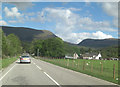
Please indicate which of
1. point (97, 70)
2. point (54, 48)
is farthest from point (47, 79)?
point (54, 48)

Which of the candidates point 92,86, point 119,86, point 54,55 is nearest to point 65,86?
point 92,86

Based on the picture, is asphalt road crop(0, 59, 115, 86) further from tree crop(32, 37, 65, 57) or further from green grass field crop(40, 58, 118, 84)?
tree crop(32, 37, 65, 57)

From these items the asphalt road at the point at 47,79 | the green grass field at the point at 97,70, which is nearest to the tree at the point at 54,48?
the green grass field at the point at 97,70

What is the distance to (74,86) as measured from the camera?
8.98 m

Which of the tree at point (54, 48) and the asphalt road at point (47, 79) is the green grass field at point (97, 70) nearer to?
the asphalt road at point (47, 79)

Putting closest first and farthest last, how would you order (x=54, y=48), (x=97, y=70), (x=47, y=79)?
(x=47, y=79) < (x=97, y=70) < (x=54, y=48)

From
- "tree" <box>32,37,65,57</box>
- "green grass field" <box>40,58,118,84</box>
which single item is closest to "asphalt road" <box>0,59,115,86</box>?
"green grass field" <box>40,58,118,84</box>

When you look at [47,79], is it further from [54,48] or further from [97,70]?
[54,48]

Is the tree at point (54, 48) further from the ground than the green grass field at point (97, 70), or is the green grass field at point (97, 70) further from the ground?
the tree at point (54, 48)

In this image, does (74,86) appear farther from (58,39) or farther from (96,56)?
(96,56)

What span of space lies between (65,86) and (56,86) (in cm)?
47

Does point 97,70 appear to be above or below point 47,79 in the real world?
below

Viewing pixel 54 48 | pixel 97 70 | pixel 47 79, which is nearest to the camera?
pixel 47 79

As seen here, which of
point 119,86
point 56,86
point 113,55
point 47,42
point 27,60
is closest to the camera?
point 56,86
